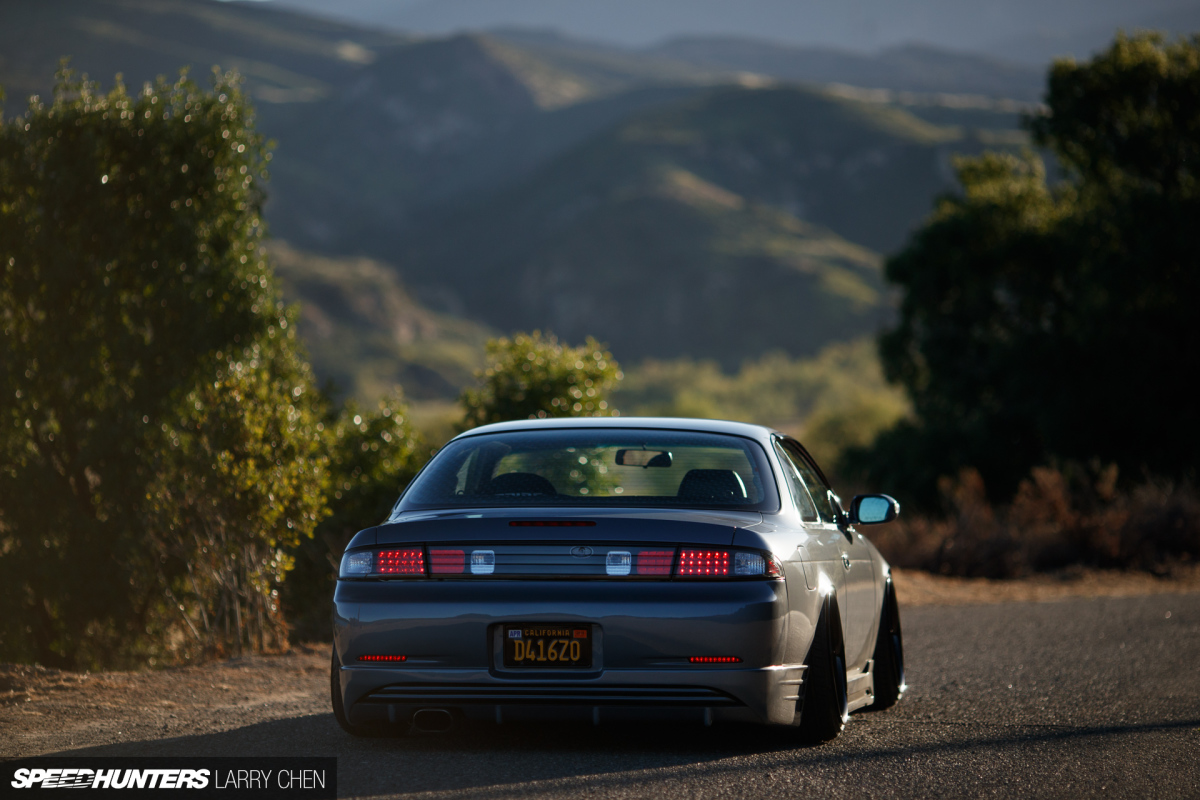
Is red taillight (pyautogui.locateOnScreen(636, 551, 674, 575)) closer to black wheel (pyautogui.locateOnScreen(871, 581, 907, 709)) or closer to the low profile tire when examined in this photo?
the low profile tire

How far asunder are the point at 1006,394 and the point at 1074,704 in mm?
24646

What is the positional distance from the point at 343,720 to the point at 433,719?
0.49 metres

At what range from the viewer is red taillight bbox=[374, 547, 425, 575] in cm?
542

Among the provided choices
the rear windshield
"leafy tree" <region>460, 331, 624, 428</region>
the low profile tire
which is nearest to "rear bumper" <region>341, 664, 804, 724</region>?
the low profile tire

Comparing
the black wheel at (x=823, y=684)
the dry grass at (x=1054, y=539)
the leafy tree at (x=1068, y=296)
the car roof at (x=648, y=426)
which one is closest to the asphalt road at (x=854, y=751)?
the black wheel at (x=823, y=684)

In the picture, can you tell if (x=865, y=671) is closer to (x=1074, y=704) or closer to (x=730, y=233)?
(x=1074, y=704)

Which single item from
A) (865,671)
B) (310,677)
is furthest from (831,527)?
(310,677)

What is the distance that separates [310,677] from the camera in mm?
8805

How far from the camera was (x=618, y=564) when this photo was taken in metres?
5.28

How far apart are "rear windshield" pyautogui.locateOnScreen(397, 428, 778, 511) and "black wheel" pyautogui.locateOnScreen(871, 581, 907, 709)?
171 cm

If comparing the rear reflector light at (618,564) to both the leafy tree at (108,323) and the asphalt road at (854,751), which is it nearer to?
the asphalt road at (854,751)

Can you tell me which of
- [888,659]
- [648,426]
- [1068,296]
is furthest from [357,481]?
[1068,296]

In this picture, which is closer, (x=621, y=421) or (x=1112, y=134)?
(x=621, y=421)

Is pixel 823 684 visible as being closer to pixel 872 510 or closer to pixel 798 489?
pixel 798 489
